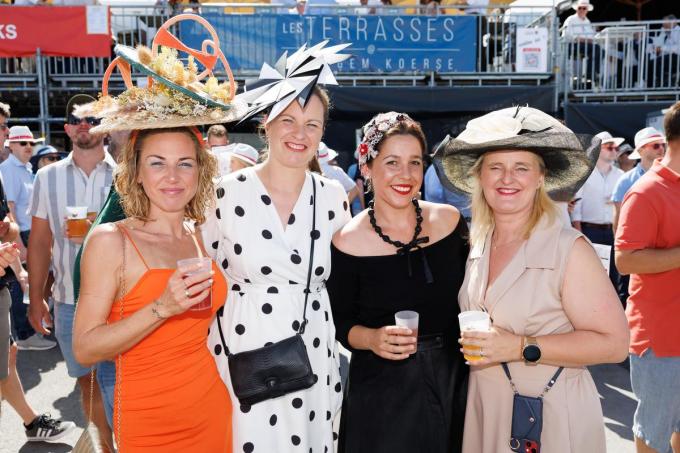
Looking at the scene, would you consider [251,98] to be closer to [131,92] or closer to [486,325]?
[131,92]

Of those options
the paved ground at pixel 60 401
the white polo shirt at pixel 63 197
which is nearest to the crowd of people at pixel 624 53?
the paved ground at pixel 60 401

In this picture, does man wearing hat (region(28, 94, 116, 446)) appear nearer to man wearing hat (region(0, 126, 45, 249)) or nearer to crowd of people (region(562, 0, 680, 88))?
man wearing hat (region(0, 126, 45, 249))

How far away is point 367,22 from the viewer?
403 inches

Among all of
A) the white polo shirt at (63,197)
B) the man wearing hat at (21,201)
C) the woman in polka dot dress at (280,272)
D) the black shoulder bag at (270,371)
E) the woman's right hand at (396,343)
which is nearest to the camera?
the woman's right hand at (396,343)

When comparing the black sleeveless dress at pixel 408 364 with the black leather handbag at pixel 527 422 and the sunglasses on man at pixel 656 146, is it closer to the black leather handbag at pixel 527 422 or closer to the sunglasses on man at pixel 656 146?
the black leather handbag at pixel 527 422

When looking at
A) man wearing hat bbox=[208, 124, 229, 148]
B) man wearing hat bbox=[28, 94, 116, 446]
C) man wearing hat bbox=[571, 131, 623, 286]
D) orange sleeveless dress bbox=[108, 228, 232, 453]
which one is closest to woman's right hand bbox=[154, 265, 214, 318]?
orange sleeveless dress bbox=[108, 228, 232, 453]

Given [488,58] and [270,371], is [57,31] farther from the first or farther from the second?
[270,371]

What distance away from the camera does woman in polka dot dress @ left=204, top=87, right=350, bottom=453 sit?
2762 millimetres

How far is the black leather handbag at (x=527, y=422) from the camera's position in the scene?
2.29 m

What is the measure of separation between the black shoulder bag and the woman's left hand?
0.81 meters

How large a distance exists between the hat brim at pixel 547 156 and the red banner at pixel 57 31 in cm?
827

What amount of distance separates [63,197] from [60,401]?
206cm

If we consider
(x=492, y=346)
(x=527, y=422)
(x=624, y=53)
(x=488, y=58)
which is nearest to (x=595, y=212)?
(x=488, y=58)

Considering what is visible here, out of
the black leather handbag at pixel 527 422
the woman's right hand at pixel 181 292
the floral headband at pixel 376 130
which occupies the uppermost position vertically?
the floral headband at pixel 376 130
